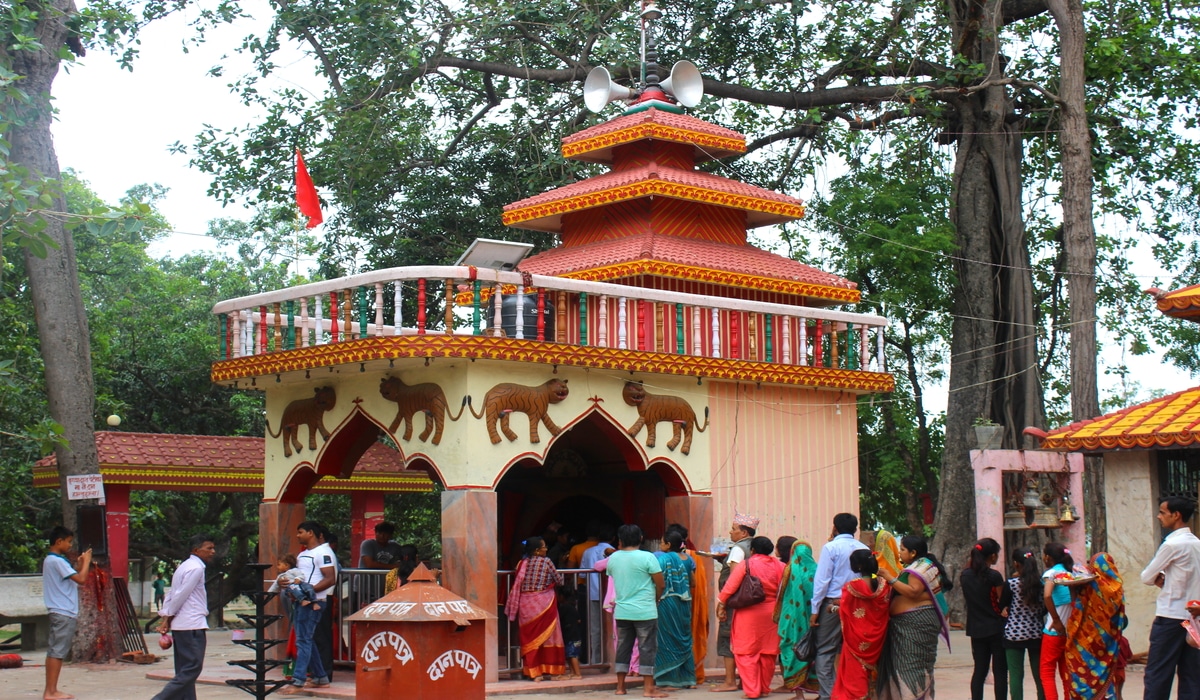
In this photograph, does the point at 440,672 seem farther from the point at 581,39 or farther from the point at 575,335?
the point at 581,39

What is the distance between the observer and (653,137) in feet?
52.9

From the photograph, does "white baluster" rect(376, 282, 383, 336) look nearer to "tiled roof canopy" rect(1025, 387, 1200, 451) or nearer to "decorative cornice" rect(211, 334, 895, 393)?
"decorative cornice" rect(211, 334, 895, 393)

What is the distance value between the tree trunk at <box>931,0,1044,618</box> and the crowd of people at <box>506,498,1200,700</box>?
7688 mm

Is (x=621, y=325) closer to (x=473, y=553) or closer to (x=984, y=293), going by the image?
(x=473, y=553)

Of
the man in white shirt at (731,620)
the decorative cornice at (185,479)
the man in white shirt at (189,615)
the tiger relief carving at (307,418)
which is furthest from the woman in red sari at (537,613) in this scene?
the decorative cornice at (185,479)

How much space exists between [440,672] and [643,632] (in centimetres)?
420

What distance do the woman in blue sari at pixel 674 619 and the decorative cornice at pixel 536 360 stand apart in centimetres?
180

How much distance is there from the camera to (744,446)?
1427 centimetres

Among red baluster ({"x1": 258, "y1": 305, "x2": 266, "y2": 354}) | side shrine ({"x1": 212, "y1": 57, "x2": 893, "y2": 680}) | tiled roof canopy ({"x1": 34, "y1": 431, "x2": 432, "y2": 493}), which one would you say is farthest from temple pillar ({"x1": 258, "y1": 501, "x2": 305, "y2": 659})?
tiled roof canopy ({"x1": 34, "y1": 431, "x2": 432, "y2": 493})

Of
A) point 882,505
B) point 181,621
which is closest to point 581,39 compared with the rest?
point 882,505

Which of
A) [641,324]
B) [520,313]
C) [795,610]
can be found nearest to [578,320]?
[641,324]

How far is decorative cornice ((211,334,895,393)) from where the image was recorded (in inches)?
468

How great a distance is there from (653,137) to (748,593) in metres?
6.39

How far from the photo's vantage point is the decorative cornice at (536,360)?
11.9 metres
